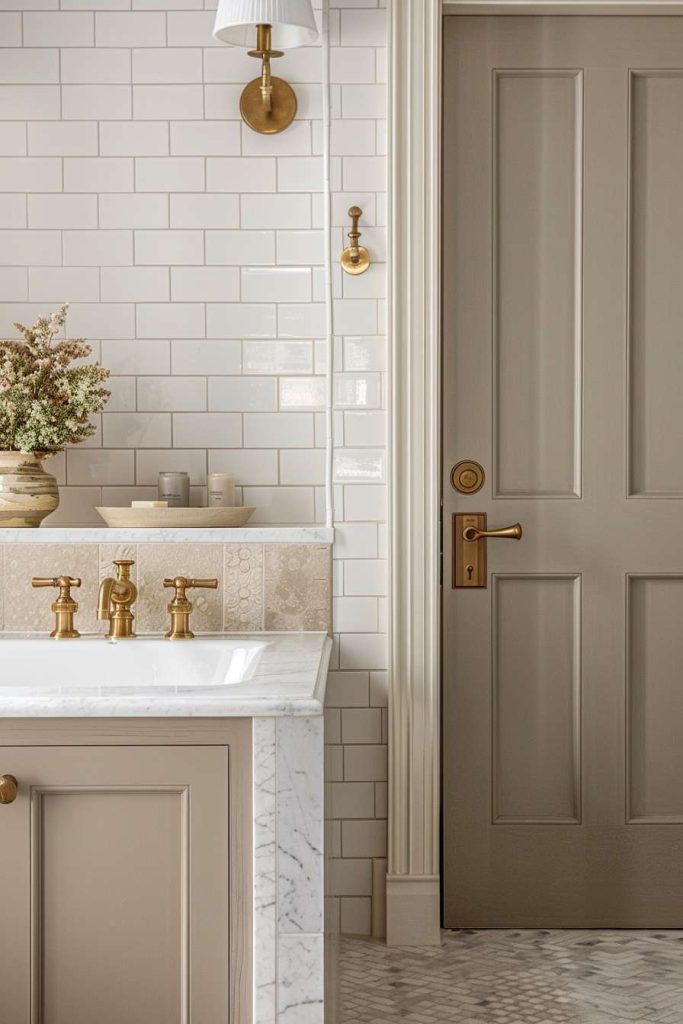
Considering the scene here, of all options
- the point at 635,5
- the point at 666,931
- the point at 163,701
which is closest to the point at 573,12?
the point at 635,5

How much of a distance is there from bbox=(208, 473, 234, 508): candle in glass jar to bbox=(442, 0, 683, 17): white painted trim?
1.28m

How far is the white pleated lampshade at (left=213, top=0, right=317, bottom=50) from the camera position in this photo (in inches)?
94.7

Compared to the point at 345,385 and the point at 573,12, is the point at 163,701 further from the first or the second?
the point at 573,12

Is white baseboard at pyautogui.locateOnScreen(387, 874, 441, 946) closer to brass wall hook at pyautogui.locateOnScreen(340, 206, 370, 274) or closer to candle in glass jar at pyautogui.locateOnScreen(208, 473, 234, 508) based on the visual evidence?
candle in glass jar at pyautogui.locateOnScreen(208, 473, 234, 508)

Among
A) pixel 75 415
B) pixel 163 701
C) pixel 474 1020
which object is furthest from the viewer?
pixel 75 415

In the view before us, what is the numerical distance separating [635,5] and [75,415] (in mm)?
1685

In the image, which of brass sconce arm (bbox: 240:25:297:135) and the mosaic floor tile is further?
brass sconce arm (bbox: 240:25:297:135)

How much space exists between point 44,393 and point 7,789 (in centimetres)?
106

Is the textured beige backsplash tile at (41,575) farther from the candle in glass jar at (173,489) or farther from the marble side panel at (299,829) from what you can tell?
the marble side panel at (299,829)

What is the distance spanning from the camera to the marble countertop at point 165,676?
5.78 ft

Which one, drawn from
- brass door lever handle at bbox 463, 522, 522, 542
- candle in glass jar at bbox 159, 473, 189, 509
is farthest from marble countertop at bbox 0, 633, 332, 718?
brass door lever handle at bbox 463, 522, 522, 542

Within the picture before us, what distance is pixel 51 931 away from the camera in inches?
70.7

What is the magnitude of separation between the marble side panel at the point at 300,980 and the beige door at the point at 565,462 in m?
1.07

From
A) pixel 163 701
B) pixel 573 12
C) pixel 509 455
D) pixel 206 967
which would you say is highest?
pixel 573 12
